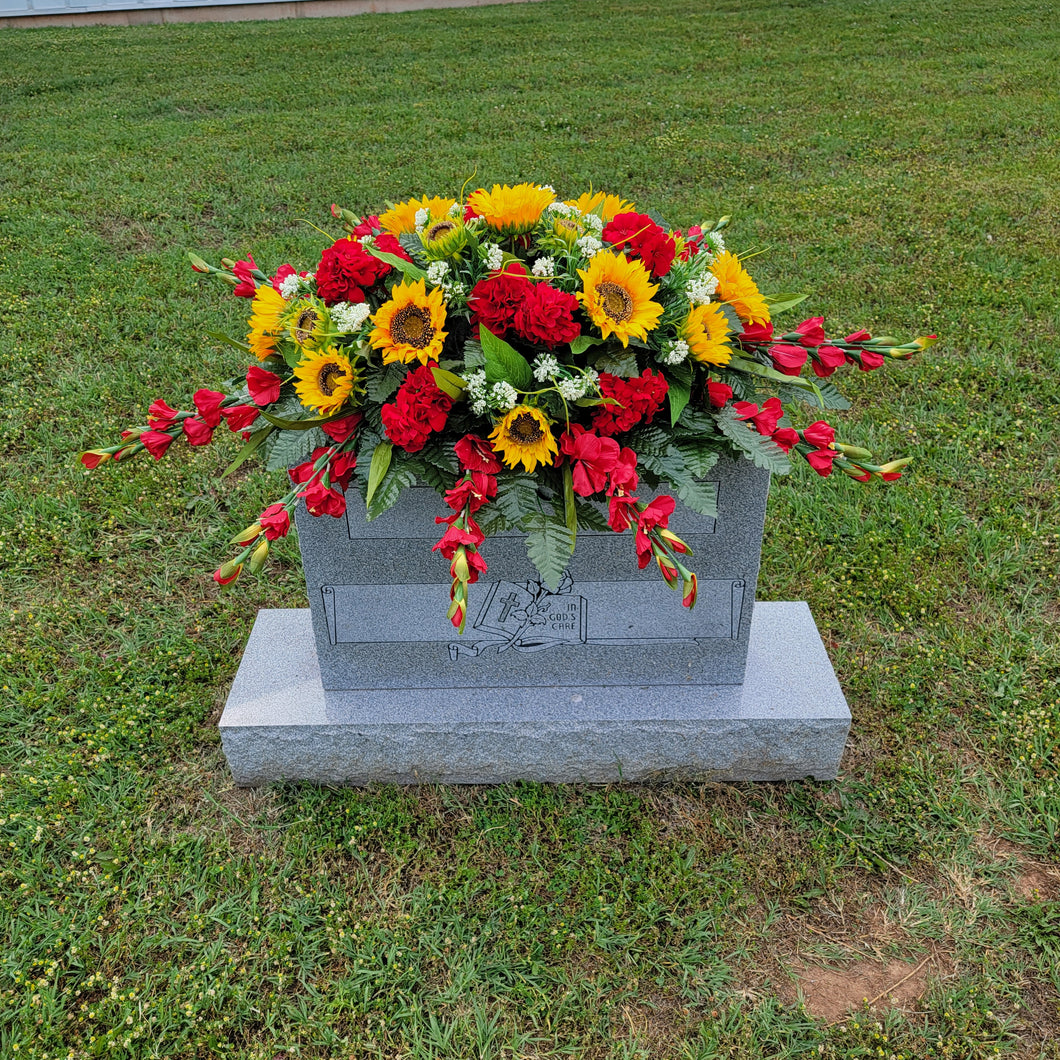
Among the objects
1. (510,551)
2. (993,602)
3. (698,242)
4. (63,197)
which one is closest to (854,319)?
(993,602)

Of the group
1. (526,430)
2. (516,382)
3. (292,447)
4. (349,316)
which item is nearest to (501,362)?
(516,382)

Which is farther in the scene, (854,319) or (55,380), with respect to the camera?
(854,319)

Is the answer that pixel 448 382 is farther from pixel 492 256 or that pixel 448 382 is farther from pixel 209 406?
pixel 209 406

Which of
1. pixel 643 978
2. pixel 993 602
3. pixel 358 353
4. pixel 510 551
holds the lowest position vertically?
pixel 643 978

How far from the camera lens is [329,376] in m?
2.09

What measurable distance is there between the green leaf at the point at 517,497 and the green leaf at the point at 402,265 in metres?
0.53

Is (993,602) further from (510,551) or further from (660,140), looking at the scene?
(660,140)

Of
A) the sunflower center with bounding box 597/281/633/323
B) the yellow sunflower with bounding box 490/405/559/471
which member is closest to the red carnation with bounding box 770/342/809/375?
the sunflower center with bounding box 597/281/633/323

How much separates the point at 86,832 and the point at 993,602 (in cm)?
323

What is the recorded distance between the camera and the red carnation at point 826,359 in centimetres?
236

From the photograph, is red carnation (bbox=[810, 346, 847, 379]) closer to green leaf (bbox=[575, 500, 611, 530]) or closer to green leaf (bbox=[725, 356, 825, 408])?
green leaf (bbox=[725, 356, 825, 408])

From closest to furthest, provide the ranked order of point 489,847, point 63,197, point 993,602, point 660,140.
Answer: point 489,847 → point 993,602 → point 63,197 → point 660,140

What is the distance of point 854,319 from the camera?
510cm

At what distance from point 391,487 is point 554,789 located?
1245 mm
